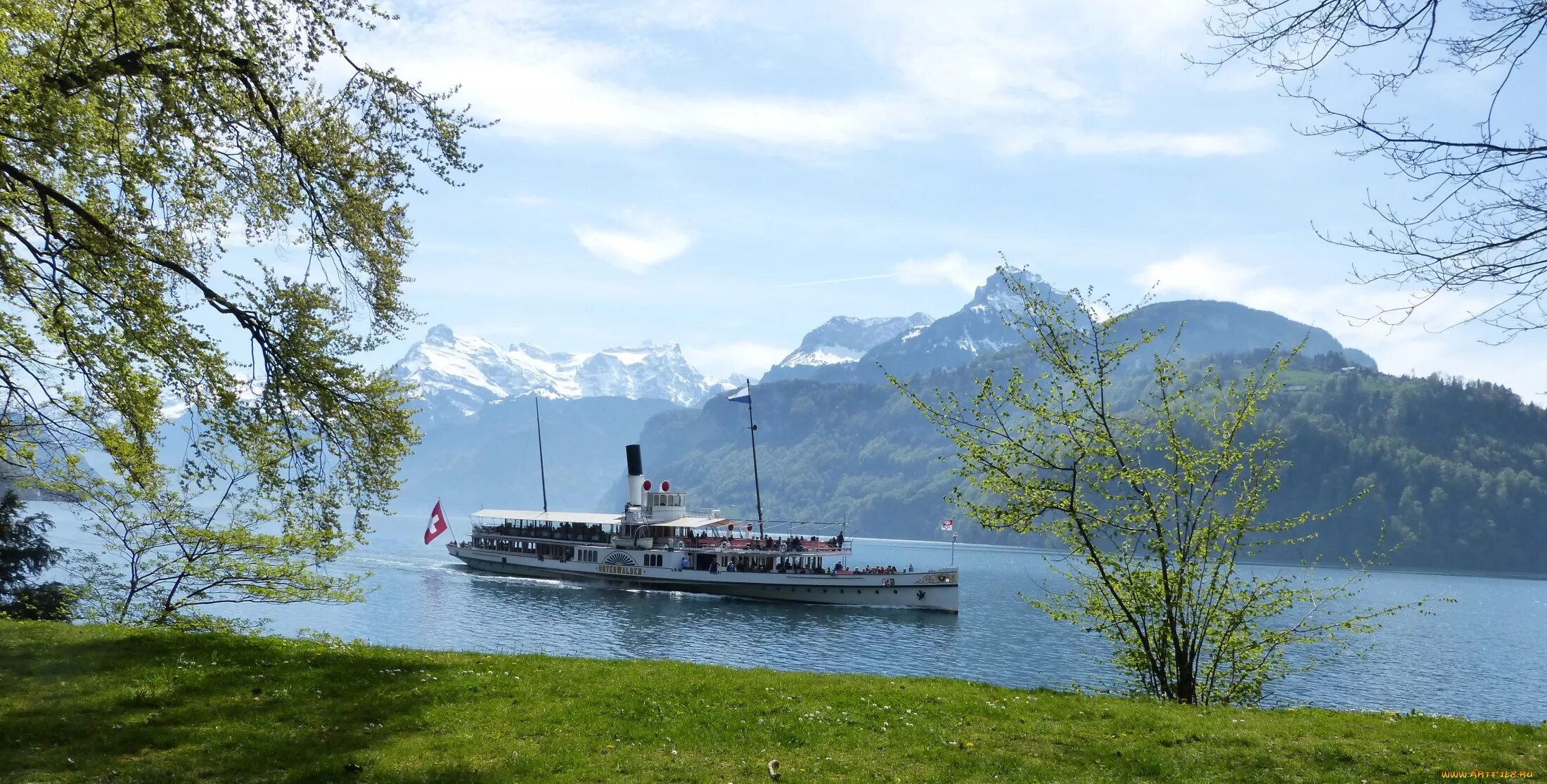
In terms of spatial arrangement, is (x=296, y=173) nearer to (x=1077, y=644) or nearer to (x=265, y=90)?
(x=265, y=90)

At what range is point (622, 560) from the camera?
90.6 metres

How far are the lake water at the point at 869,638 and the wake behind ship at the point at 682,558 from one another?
177 cm

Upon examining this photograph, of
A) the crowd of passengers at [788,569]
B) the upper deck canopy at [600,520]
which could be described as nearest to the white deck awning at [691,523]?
the upper deck canopy at [600,520]

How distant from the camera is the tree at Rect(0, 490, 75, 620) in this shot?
32438 millimetres

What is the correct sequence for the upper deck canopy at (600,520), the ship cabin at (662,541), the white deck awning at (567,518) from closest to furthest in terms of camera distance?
the ship cabin at (662,541) < the upper deck canopy at (600,520) < the white deck awning at (567,518)

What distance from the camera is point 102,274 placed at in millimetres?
13852

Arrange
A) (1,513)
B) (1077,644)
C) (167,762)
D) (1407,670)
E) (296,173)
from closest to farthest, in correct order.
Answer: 1. (167,762)
2. (296,173)
3. (1,513)
4. (1407,670)
5. (1077,644)

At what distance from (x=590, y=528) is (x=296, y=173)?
85413 millimetres

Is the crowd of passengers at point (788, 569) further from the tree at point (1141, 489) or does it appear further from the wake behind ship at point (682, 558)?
the tree at point (1141, 489)

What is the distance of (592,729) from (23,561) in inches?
1343

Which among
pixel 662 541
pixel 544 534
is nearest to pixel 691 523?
pixel 662 541

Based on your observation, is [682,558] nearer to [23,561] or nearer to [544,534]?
[544,534]

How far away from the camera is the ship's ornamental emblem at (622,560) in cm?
9031

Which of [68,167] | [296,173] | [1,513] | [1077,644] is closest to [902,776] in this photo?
[296,173]
